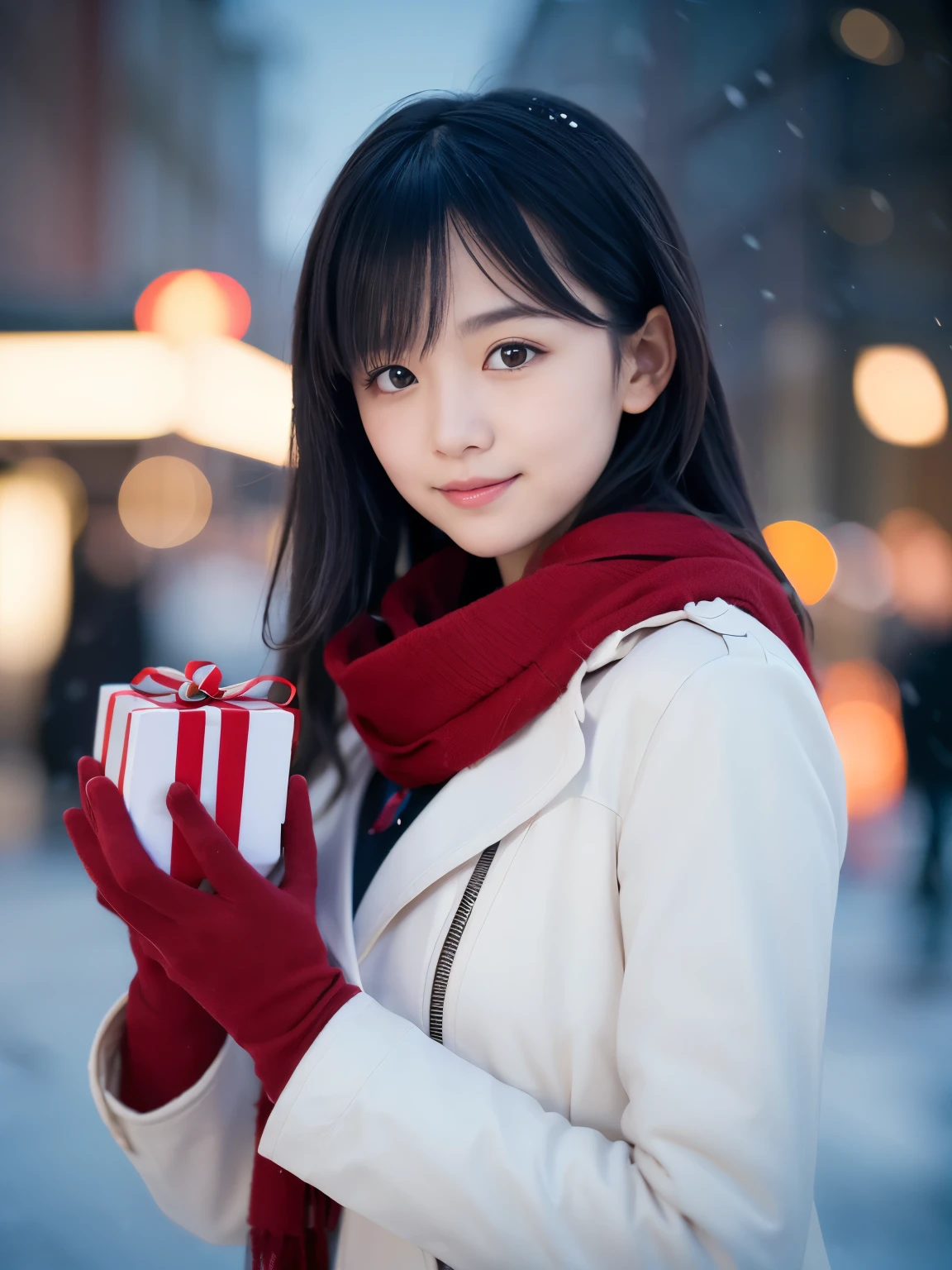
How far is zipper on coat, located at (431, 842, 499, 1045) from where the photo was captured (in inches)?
28.5

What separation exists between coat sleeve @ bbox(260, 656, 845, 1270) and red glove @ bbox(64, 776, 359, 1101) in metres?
0.03

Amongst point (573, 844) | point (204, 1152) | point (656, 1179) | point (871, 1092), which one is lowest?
point (871, 1092)

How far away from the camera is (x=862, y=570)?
3.63 metres

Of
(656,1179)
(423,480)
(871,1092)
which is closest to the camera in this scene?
(656,1179)

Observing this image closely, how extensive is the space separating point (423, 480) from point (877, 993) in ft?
7.73

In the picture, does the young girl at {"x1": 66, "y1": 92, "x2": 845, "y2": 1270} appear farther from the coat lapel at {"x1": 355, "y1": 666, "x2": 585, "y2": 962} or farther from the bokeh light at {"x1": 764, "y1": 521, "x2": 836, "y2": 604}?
the bokeh light at {"x1": 764, "y1": 521, "x2": 836, "y2": 604}

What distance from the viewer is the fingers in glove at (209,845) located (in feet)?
2.12

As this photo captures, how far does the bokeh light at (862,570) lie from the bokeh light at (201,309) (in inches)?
101

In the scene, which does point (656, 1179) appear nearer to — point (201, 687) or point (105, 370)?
point (201, 687)

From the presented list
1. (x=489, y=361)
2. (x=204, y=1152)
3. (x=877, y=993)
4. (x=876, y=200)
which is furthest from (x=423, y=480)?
(x=876, y=200)

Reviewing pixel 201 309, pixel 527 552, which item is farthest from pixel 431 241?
pixel 201 309

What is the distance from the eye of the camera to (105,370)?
266cm

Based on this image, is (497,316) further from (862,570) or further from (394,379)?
(862,570)

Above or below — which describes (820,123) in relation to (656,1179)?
above
